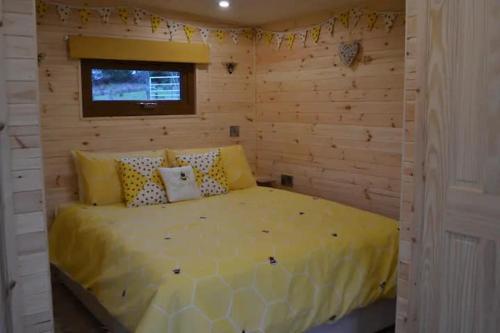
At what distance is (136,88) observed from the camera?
4207mm

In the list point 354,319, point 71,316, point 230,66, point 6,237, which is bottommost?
point 71,316

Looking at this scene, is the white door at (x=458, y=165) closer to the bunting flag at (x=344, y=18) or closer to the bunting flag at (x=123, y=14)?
the bunting flag at (x=344, y=18)

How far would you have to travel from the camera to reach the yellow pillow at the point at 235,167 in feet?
13.9

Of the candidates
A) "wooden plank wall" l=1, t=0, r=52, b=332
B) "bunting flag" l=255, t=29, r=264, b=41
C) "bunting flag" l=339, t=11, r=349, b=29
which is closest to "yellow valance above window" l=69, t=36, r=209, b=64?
"bunting flag" l=255, t=29, r=264, b=41

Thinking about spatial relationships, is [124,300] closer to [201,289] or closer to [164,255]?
[164,255]

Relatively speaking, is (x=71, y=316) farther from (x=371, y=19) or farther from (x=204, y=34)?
(x=371, y=19)

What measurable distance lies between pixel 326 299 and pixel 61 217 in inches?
80.4

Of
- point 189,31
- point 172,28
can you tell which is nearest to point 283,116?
point 189,31

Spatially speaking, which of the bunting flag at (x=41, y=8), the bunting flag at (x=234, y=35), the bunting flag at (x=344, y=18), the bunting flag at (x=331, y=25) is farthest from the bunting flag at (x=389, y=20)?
the bunting flag at (x=41, y=8)

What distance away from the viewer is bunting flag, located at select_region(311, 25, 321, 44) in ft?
13.4

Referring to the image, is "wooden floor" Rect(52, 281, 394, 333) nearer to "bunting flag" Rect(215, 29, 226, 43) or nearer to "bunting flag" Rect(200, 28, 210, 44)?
"bunting flag" Rect(200, 28, 210, 44)

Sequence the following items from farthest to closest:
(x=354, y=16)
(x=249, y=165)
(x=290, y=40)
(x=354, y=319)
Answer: (x=249, y=165)
(x=290, y=40)
(x=354, y=16)
(x=354, y=319)

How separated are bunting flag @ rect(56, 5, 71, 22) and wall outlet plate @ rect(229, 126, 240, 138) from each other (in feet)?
5.52

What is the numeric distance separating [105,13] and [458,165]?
3.00 metres
